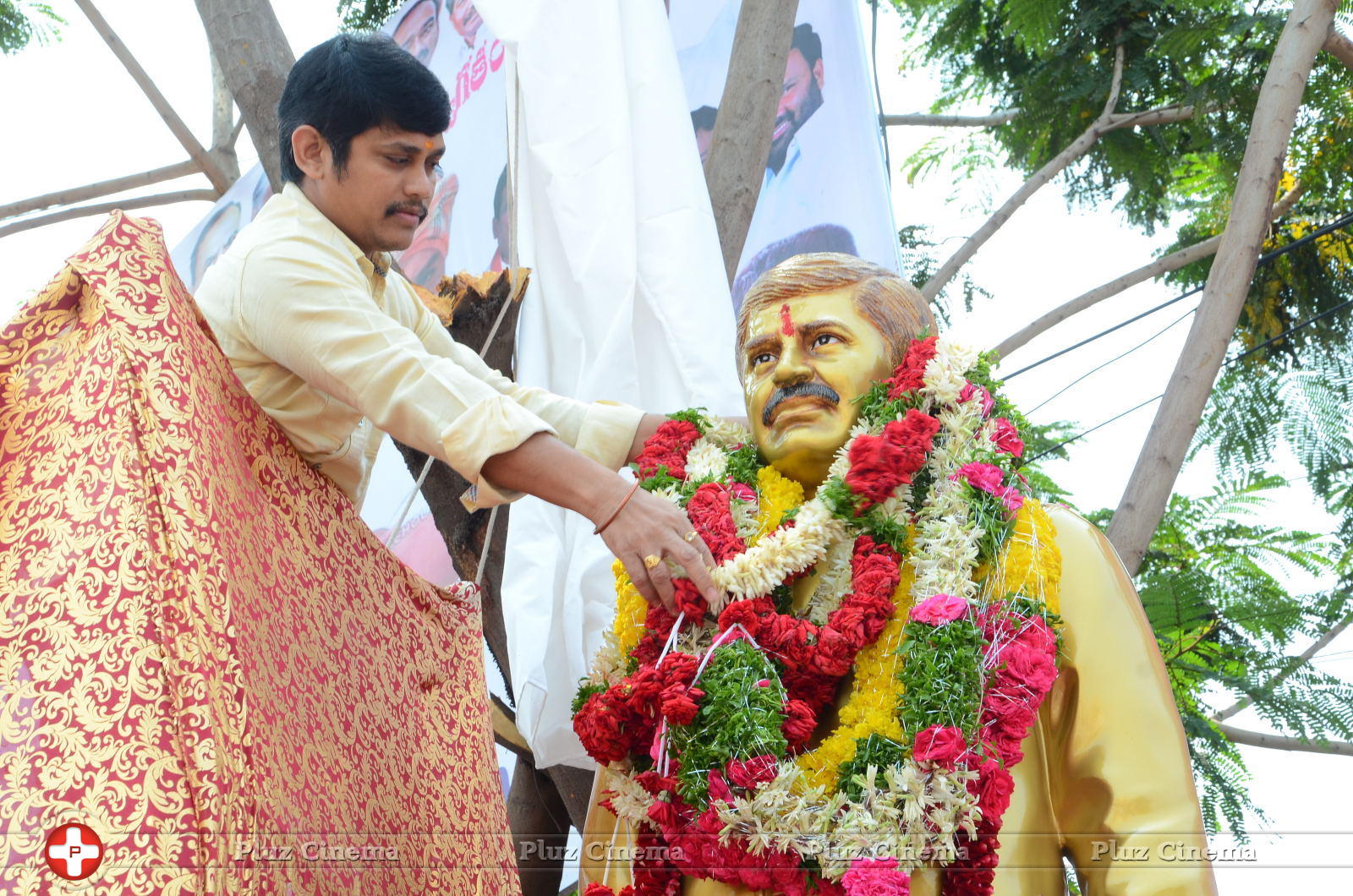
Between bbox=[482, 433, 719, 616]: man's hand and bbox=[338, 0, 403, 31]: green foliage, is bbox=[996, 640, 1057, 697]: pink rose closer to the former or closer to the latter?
bbox=[482, 433, 719, 616]: man's hand

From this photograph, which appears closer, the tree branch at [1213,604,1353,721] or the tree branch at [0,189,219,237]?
the tree branch at [1213,604,1353,721]

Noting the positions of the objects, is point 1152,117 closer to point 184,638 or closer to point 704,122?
point 704,122

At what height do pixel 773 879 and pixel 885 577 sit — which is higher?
pixel 885 577

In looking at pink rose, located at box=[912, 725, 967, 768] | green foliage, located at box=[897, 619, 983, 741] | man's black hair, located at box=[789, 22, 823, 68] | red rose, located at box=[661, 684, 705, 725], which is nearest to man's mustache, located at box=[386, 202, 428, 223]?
red rose, located at box=[661, 684, 705, 725]

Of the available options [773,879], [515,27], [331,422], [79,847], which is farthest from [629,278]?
[79,847]

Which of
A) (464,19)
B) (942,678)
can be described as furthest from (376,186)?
(464,19)

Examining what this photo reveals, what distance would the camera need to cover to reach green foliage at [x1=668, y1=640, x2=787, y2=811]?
2.62 metres

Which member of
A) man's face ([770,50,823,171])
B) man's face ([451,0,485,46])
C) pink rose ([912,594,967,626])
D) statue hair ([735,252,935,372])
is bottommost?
pink rose ([912,594,967,626])

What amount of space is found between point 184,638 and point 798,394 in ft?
4.67

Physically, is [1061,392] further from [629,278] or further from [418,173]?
[418,173]

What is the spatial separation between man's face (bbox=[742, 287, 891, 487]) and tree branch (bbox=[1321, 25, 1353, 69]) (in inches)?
104

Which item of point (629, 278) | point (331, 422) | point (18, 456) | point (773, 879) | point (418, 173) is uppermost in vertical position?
point (629, 278)

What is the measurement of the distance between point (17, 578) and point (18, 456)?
0.85 feet

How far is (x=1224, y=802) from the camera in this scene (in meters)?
4.39
